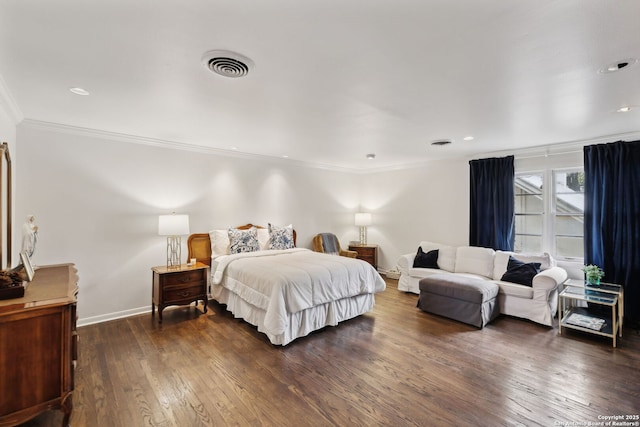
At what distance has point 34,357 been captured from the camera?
5.95 ft

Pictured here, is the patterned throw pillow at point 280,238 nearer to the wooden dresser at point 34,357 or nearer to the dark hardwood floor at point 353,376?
the dark hardwood floor at point 353,376

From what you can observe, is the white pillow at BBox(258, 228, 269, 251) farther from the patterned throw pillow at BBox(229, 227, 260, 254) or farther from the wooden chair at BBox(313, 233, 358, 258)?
the wooden chair at BBox(313, 233, 358, 258)

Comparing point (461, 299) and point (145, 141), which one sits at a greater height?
point (145, 141)

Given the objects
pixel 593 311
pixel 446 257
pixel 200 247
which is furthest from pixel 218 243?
pixel 593 311

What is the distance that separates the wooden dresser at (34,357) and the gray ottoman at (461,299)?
3846 millimetres

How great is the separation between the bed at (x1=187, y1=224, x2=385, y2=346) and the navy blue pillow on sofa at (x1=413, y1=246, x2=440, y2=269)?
1.35 meters

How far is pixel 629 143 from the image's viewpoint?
145 inches

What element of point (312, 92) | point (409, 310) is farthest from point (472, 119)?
point (409, 310)

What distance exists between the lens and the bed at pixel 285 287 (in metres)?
3.07

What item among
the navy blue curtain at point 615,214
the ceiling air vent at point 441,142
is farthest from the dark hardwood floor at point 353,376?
the ceiling air vent at point 441,142

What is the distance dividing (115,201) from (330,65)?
3.41 m

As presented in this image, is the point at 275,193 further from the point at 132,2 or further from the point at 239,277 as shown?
the point at 132,2

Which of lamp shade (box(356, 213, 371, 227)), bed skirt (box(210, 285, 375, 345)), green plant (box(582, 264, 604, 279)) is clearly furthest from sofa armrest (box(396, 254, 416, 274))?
green plant (box(582, 264, 604, 279))

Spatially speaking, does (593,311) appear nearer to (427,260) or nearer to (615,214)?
(615,214)
